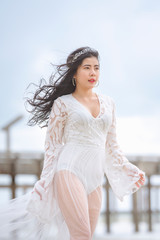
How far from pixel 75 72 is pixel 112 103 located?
1.27 ft

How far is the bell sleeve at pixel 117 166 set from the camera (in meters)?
3.37

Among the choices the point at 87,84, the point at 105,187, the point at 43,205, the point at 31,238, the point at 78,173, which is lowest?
the point at 105,187

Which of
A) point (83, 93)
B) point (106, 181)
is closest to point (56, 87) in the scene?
point (83, 93)

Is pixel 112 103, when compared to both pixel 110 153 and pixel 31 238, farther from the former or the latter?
pixel 31 238

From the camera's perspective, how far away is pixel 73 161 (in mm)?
3082

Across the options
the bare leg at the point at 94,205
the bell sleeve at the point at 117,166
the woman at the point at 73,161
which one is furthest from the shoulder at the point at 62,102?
the bare leg at the point at 94,205

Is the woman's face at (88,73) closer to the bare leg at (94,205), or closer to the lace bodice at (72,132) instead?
the lace bodice at (72,132)

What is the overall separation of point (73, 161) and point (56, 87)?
68 centimetres

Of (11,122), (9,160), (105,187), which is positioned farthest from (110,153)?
(11,122)

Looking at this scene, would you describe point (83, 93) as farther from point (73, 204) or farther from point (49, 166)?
point (73, 204)

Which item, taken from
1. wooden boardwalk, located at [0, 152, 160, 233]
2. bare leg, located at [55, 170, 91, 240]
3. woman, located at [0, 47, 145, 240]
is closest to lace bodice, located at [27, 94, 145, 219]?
woman, located at [0, 47, 145, 240]

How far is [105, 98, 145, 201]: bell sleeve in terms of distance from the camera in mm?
3373

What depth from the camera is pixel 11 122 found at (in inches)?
414

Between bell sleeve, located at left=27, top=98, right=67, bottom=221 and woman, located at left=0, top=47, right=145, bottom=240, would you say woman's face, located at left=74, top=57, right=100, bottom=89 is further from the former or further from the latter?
bell sleeve, located at left=27, top=98, right=67, bottom=221
